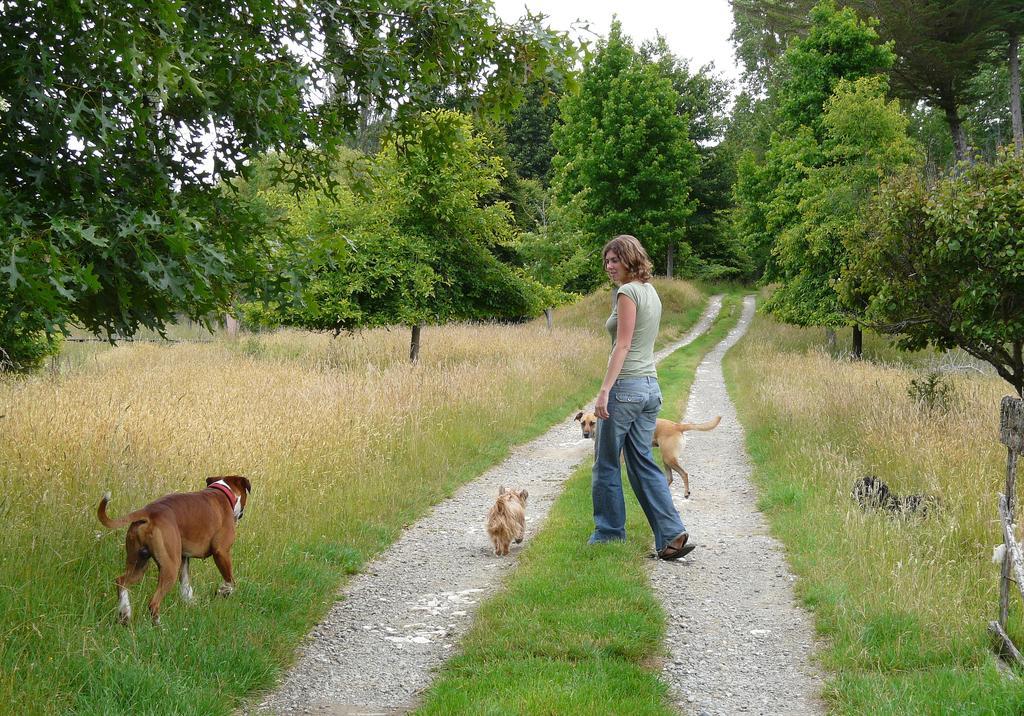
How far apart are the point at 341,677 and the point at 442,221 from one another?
13.8 m

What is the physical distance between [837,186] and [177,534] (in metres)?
20.5

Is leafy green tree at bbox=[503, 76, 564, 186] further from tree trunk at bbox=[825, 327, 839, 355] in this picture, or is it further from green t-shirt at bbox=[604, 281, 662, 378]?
green t-shirt at bbox=[604, 281, 662, 378]

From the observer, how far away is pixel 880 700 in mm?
3754

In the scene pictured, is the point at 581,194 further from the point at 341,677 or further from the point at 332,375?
the point at 341,677

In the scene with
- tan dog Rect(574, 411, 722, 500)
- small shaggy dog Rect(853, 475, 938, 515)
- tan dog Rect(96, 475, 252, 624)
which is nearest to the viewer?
tan dog Rect(96, 475, 252, 624)

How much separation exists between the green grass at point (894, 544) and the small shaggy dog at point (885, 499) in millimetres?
124

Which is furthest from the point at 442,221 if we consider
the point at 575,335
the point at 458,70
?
the point at 458,70

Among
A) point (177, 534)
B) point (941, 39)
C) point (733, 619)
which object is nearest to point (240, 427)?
point (177, 534)

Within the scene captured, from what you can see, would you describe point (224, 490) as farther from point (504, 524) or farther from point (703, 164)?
point (703, 164)

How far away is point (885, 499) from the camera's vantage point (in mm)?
7004

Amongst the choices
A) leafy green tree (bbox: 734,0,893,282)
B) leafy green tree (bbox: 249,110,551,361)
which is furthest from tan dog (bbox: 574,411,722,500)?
leafy green tree (bbox: 734,0,893,282)

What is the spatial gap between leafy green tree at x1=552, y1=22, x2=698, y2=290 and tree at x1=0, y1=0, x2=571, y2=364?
27912 mm

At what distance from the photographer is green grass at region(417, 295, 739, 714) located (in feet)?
12.8

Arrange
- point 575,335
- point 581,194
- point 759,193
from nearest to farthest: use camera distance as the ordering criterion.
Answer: point 575,335, point 759,193, point 581,194
